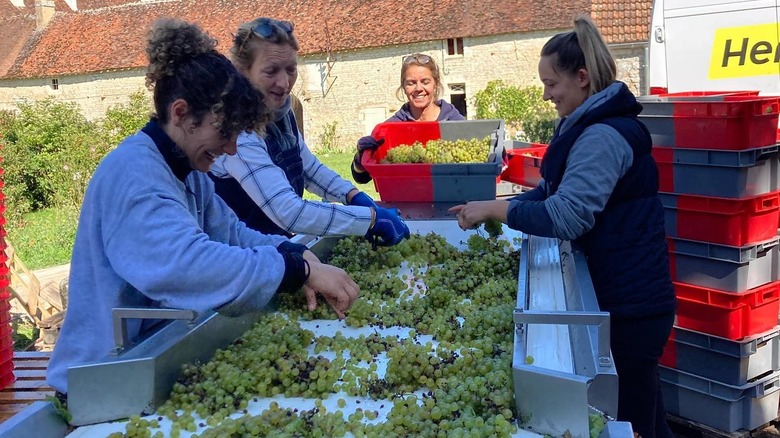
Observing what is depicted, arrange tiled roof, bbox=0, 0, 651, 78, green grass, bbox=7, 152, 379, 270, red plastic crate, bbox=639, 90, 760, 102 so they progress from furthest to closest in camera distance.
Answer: tiled roof, bbox=0, 0, 651, 78 < green grass, bbox=7, 152, 379, 270 < red plastic crate, bbox=639, 90, 760, 102

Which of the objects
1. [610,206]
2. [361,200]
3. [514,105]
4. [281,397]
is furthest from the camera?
[514,105]

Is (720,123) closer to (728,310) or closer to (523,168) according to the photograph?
(728,310)

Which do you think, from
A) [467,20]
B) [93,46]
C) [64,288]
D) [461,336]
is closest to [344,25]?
[467,20]

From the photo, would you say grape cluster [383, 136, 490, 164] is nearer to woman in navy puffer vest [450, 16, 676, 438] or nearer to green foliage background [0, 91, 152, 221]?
woman in navy puffer vest [450, 16, 676, 438]

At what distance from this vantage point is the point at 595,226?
9.03 feet

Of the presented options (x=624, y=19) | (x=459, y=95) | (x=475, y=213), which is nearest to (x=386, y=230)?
(x=475, y=213)

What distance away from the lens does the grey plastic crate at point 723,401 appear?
13.7ft

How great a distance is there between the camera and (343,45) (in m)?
27.5

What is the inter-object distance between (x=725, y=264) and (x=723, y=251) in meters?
0.08

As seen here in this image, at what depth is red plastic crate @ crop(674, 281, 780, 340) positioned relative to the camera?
4.07 meters

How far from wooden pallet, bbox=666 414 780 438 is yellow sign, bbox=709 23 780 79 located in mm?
2579

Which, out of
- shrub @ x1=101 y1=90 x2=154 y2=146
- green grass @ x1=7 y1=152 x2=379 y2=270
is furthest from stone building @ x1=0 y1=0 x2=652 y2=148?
green grass @ x1=7 y1=152 x2=379 y2=270

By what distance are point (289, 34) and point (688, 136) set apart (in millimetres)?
2255

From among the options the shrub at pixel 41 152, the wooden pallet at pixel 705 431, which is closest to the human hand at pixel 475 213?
the wooden pallet at pixel 705 431
